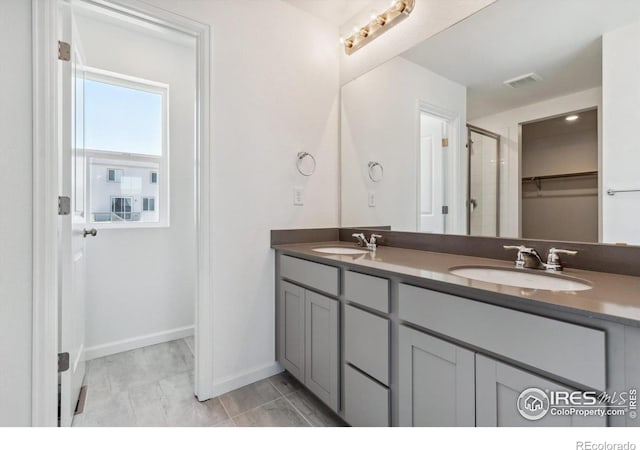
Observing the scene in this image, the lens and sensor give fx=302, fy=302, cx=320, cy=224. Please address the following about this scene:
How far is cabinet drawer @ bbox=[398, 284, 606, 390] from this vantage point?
69cm

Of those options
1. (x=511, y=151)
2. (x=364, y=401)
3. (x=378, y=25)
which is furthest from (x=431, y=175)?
(x=364, y=401)

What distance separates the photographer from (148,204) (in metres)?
2.47

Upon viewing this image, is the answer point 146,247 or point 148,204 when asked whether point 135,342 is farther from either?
point 148,204

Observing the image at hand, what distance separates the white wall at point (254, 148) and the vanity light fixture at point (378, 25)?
0.23 m

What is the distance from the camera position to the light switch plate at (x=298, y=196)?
205 cm

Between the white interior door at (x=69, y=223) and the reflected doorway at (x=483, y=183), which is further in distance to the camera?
the reflected doorway at (x=483, y=183)

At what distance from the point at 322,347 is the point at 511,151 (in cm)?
130

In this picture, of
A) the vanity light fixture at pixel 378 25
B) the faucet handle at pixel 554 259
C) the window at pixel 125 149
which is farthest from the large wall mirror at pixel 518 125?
the window at pixel 125 149

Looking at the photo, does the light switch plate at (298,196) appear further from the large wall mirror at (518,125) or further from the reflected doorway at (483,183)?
the reflected doorway at (483,183)

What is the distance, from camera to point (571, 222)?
3.94 ft

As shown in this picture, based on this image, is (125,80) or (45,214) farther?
(125,80)

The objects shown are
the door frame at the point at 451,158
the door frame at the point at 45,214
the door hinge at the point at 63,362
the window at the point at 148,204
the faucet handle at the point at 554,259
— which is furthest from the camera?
the window at the point at 148,204

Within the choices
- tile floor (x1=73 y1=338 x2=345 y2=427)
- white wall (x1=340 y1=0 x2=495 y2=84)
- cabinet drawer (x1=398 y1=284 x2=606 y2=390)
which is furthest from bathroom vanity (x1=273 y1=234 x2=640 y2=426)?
white wall (x1=340 y1=0 x2=495 y2=84)

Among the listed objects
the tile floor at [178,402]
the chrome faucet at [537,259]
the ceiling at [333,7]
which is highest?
the ceiling at [333,7]
